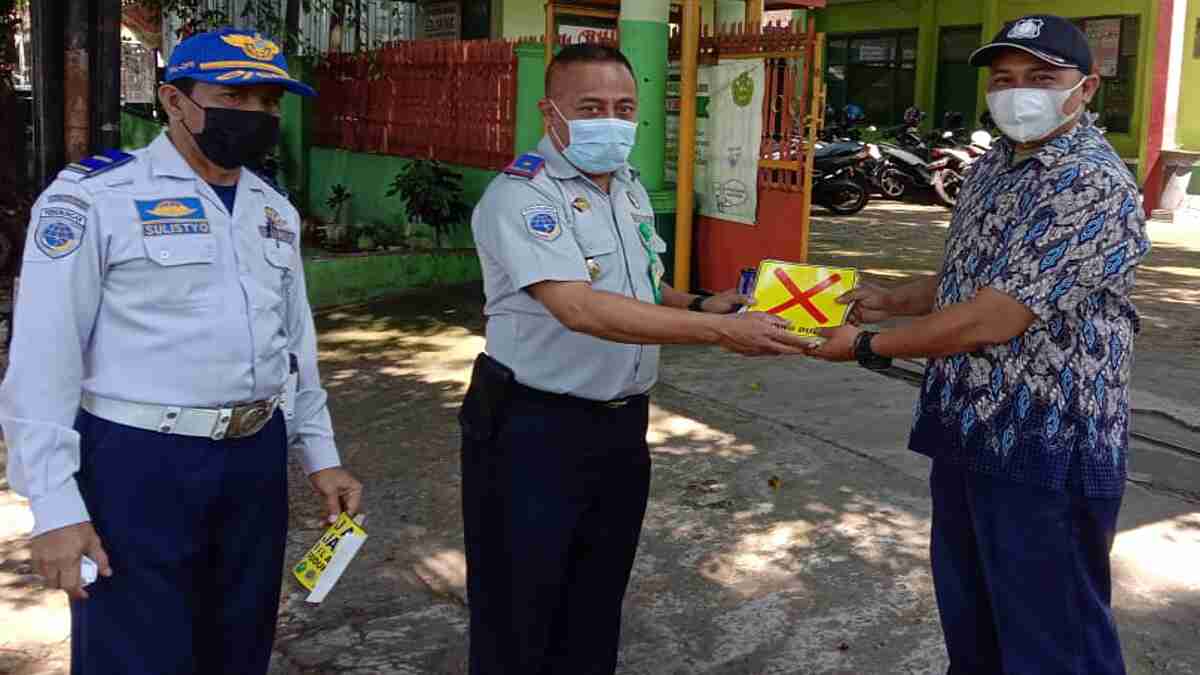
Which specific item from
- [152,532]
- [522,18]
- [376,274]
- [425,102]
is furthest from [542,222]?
[522,18]

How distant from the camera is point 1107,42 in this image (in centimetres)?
1644

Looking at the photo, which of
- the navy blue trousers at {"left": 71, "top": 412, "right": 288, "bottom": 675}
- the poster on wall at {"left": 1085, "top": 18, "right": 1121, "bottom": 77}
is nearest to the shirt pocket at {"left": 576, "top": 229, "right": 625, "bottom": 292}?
the navy blue trousers at {"left": 71, "top": 412, "right": 288, "bottom": 675}

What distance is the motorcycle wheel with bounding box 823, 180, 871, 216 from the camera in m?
14.9

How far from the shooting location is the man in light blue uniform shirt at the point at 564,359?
9.00ft

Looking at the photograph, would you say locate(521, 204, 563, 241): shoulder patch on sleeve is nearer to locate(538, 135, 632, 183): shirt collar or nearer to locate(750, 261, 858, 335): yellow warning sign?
locate(538, 135, 632, 183): shirt collar

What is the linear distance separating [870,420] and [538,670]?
3.48m

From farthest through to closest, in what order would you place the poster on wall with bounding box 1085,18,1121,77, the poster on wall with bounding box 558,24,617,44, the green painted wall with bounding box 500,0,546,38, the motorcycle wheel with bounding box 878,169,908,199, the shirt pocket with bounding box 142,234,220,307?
the poster on wall with bounding box 1085,18,1121,77, the motorcycle wheel with bounding box 878,169,908,199, the green painted wall with bounding box 500,0,546,38, the poster on wall with bounding box 558,24,617,44, the shirt pocket with bounding box 142,234,220,307

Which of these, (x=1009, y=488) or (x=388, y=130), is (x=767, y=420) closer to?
(x=1009, y=488)

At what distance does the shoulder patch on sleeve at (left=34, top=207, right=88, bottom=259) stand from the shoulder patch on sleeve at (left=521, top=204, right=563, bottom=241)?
0.92 m

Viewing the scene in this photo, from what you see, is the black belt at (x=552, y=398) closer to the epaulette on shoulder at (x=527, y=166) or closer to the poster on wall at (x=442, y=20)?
the epaulette on shoulder at (x=527, y=166)

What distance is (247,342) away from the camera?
246cm

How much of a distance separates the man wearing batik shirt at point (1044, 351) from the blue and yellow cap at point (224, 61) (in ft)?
5.04

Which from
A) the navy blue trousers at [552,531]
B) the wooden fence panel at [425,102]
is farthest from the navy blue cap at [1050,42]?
the wooden fence panel at [425,102]

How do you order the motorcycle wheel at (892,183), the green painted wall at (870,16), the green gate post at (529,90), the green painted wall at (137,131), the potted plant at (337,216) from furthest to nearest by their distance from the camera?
the green painted wall at (870,16) → the motorcycle wheel at (892,183) → the green painted wall at (137,131) → the potted plant at (337,216) → the green gate post at (529,90)
